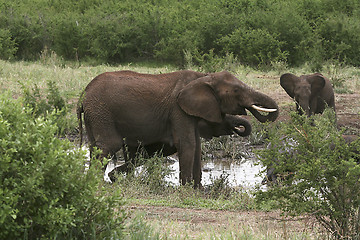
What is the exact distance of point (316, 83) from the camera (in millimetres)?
14586

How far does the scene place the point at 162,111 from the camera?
8992mm

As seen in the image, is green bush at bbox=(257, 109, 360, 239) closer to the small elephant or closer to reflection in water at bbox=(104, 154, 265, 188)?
reflection in water at bbox=(104, 154, 265, 188)

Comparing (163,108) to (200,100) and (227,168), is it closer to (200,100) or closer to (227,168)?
(200,100)

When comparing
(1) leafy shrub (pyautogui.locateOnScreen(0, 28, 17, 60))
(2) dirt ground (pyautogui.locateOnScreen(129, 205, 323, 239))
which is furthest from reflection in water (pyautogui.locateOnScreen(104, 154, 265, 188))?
(1) leafy shrub (pyautogui.locateOnScreen(0, 28, 17, 60))

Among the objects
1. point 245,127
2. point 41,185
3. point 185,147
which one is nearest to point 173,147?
point 185,147

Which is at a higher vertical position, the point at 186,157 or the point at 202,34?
the point at 186,157

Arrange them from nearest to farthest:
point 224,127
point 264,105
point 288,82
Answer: point 264,105 → point 224,127 → point 288,82

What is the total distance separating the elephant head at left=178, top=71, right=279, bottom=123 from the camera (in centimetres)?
888

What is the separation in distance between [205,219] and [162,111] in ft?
9.69

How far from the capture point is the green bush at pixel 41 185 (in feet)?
13.7

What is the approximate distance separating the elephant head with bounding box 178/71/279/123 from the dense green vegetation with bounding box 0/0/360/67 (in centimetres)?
1672

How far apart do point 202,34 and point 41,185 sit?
85.0ft

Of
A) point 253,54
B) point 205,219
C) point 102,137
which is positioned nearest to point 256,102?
point 102,137

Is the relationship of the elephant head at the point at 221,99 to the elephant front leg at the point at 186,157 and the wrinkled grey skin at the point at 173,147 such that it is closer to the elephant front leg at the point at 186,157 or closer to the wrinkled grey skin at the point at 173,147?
the wrinkled grey skin at the point at 173,147
